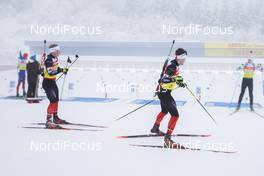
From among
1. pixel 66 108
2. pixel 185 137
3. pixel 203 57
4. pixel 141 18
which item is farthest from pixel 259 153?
pixel 141 18

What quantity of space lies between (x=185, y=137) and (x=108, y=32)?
1810 inches

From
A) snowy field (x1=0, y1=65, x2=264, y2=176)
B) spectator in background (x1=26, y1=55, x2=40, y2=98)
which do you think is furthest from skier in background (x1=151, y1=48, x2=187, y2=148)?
spectator in background (x1=26, y1=55, x2=40, y2=98)

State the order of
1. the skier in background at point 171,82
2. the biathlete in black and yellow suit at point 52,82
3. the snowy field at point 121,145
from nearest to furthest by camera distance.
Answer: the snowy field at point 121,145 < the skier in background at point 171,82 < the biathlete in black and yellow suit at point 52,82

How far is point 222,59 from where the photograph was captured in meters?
32.0

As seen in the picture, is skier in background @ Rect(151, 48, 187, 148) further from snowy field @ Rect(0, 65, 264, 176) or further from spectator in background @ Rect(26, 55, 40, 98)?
spectator in background @ Rect(26, 55, 40, 98)

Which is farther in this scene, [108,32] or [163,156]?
[108,32]

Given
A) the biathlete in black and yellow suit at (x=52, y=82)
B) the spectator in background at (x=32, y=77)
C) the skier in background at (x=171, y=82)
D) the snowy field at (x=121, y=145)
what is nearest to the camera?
the snowy field at (x=121, y=145)

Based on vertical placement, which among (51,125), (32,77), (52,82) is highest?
(32,77)

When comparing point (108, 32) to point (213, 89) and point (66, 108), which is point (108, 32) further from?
point (66, 108)

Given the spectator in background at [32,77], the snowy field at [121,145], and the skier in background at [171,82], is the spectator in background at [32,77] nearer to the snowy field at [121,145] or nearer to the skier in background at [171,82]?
the snowy field at [121,145]

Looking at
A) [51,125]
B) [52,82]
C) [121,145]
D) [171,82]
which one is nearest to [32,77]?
[52,82]

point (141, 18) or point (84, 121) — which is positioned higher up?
point (141, 18)

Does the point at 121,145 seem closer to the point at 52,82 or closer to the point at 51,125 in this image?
the point at 51,125

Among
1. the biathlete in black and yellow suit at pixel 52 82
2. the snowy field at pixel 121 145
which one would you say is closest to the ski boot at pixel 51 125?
the biathlete in black and yellow suit at pixel 52 82
